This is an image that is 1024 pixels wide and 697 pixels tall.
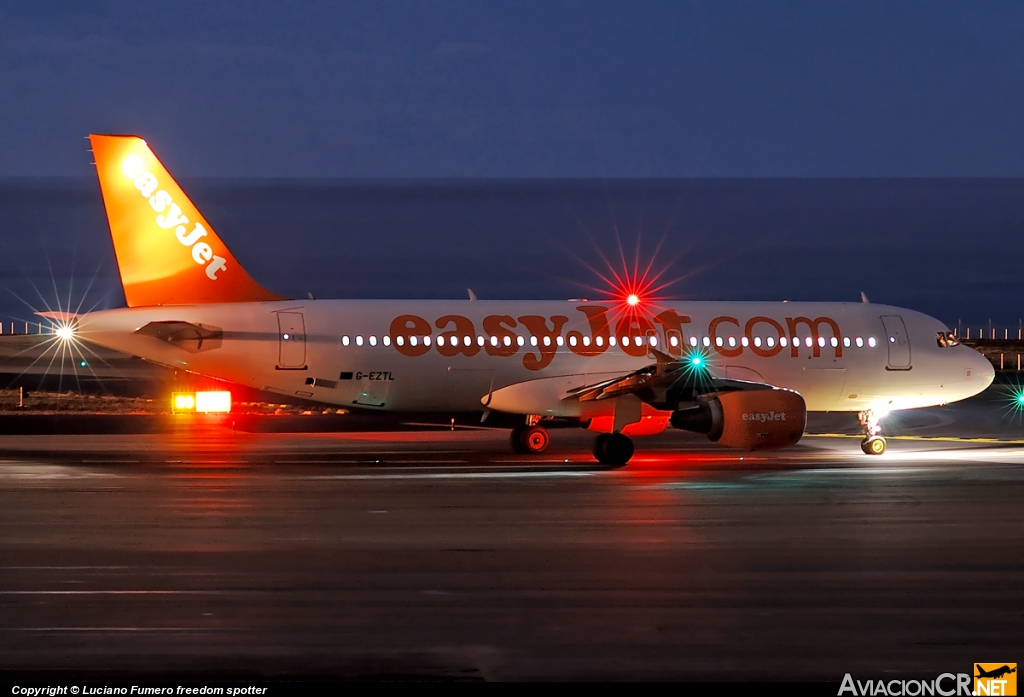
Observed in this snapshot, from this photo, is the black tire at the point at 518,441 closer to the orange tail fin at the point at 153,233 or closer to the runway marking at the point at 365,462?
the runway marking at the point at 365,462

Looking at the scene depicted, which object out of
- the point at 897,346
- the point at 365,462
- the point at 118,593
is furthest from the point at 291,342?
the point at 118,593

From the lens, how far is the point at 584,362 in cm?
2975

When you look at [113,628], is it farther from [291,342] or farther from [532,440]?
[532,440]

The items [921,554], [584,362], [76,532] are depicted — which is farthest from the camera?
[584,362]

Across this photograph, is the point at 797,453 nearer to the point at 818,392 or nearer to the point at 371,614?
the point at 818,392

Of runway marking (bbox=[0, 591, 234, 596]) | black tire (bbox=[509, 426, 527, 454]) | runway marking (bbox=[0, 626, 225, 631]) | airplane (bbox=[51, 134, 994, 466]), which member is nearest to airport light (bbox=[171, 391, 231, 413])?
airplane (bbox=[51, 134, 994, 466])

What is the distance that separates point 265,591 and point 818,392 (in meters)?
22.6

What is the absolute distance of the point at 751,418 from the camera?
24.4 metres

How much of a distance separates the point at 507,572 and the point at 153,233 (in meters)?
17.5

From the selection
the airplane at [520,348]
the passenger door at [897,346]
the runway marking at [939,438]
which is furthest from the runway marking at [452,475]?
the runway marking at [939,438]

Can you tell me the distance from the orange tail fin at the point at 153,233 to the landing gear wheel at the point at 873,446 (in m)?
13.8

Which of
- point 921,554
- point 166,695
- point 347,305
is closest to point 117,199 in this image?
point 347,305

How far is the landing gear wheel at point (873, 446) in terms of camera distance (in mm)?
28484

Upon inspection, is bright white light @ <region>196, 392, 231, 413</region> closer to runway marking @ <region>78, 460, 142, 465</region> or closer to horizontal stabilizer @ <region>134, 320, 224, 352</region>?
horizontal stabilizer @ <region>134, 320, 224, 352</region>
